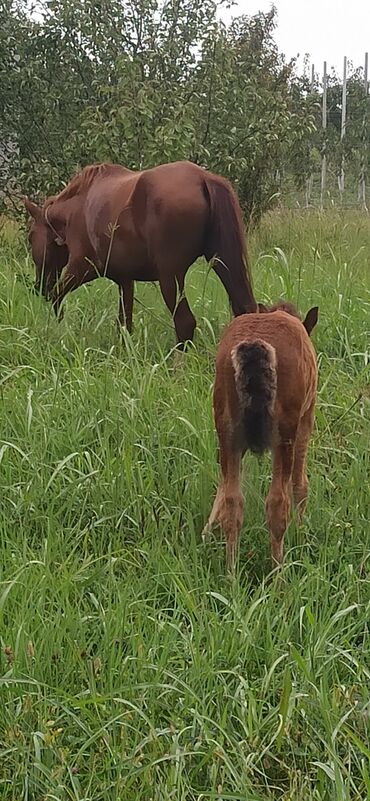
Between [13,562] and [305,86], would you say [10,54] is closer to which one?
[305,86]

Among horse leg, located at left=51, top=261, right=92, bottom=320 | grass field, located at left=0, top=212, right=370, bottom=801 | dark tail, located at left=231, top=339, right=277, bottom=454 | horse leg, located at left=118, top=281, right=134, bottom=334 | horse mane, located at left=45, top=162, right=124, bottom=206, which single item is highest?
horse mane, located at left=45, top=162, right=124, bottom=206

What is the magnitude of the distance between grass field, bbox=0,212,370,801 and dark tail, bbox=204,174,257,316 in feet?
1.80

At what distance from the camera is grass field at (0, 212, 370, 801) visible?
1.85 meters

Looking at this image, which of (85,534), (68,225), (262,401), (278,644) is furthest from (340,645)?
(68,225)

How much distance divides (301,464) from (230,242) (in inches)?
78.5

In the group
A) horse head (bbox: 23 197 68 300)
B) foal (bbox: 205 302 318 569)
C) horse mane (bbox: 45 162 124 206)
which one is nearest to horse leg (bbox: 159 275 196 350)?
horse mane (bbox: 45 162 124 206)

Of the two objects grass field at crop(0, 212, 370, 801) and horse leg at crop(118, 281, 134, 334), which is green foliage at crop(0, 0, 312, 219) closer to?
horse leg at crop(118, 281, 134, 334)

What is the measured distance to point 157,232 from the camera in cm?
477

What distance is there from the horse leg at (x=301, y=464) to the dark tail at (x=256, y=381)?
1.24ft

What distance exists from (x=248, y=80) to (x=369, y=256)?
2494 millimetres

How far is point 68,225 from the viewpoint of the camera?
18.3 ft

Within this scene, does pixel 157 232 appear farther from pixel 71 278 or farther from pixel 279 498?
pixel 279 498

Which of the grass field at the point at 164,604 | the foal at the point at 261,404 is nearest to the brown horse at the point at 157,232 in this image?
the grass field at the point at 164,604

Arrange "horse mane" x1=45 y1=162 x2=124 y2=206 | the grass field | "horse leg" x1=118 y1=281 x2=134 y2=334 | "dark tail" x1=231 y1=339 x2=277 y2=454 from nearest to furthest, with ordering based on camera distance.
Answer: the grass field < "dark tail" x1=231 y1=339 x2=277 y2=454 < "horse leg" x1=118 y1=281 x2=134 y2=334 < "horse mane" x1=45 y1=162 x2=124 y2=206
